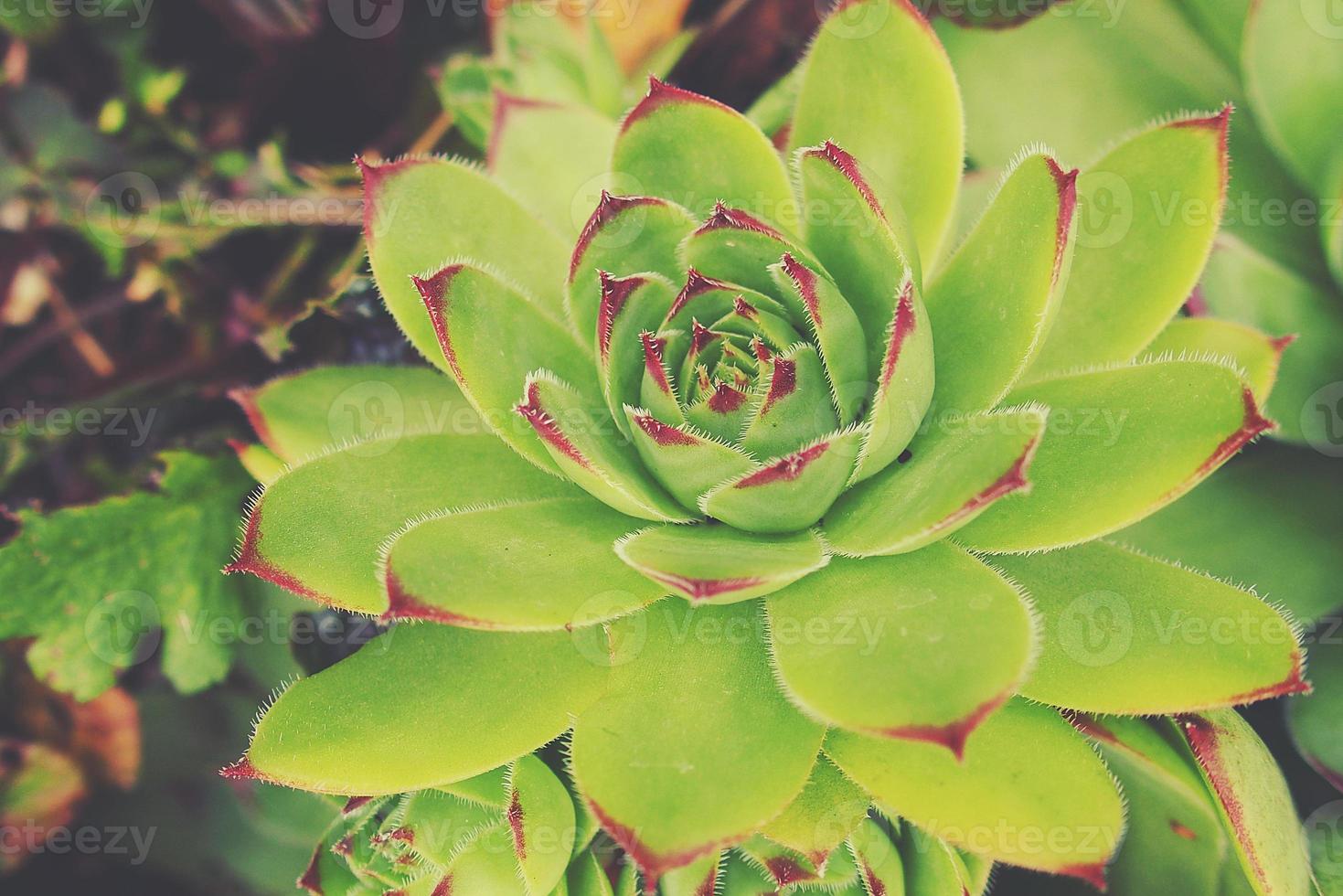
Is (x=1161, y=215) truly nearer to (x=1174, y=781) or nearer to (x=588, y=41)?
(x=1174, y=781)

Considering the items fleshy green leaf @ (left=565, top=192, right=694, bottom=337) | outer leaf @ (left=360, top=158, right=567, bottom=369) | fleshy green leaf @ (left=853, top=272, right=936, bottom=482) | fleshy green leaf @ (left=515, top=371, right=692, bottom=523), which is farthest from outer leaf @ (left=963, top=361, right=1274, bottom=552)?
outer leaf @ (left=360, top=158, right=567, bottom=369)

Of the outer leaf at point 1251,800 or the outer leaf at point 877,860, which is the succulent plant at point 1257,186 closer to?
the outer leaf at point 1251,800

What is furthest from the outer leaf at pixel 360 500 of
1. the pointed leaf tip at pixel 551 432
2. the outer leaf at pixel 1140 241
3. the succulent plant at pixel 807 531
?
the outer leaf at pixel 1140 241

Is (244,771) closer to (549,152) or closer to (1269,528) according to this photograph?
(549,152)

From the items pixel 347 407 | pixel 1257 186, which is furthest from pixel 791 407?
pixel 1257 186

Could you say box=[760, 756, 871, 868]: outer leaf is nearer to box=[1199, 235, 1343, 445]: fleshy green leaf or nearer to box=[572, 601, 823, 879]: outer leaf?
box=[572, 601, 823, 879]: outer leaf

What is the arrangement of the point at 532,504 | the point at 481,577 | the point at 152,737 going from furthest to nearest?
the point at 152,737
the point at 532,504
the point at 481,577

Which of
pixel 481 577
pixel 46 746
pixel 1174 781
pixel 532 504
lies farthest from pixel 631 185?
Result: pixel 46 746
